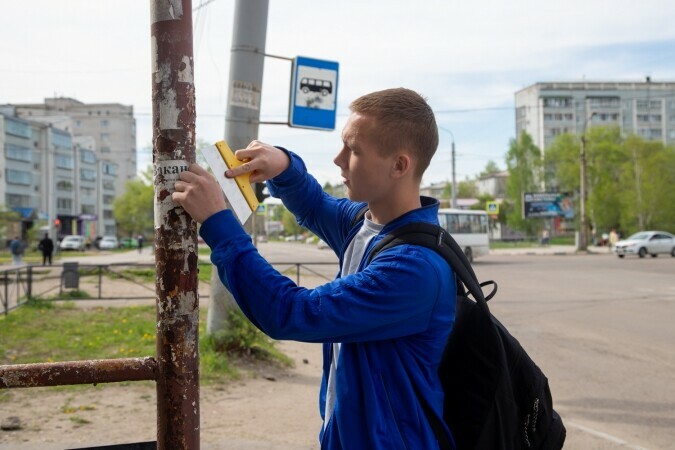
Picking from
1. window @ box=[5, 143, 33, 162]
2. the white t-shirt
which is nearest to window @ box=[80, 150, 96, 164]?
window @ box=[5, 143, 33, 162]

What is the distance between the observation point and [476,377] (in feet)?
5.64

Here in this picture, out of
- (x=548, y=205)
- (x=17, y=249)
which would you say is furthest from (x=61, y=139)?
(x=548, y=205)

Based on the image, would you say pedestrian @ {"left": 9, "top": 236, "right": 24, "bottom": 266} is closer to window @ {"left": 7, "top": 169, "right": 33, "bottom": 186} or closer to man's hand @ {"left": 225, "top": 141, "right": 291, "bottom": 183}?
man's hand @ {"left": 225, "top": 141, "right": 291, "bottom": 183}

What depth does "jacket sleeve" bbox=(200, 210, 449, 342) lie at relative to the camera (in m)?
1.60

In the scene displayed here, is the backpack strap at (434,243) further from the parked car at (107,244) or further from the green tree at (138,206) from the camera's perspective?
the parked car at (107,244)

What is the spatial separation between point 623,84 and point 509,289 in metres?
99.6

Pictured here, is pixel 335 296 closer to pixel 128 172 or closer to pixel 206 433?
pixel 206 433

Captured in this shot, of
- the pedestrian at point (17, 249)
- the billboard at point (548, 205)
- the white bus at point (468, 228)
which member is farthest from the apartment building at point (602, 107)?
the pedestrian at point (17, 249)

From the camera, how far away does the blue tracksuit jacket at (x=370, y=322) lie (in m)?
1.61

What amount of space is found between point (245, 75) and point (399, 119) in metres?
5.69

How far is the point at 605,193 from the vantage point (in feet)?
188

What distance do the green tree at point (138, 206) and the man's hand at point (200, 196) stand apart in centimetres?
5216

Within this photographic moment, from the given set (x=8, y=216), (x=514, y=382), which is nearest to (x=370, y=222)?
(x=514, y=382)

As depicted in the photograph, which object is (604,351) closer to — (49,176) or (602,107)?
(49,176)
